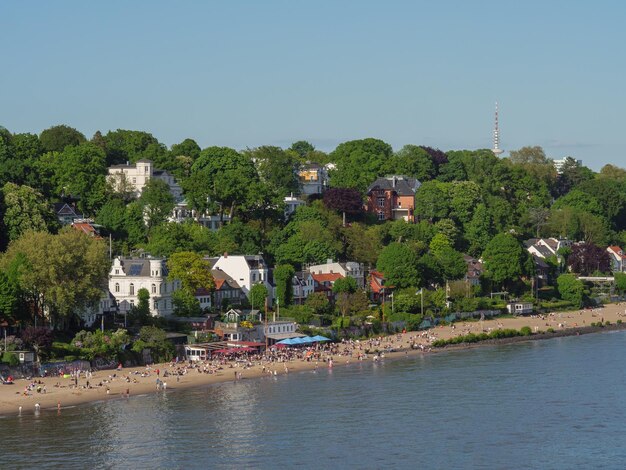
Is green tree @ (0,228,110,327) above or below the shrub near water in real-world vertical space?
above

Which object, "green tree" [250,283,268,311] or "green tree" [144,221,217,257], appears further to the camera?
"green tree" [144,221,217,257]

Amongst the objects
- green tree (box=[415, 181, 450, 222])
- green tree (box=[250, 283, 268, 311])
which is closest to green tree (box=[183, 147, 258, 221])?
green tree (box=[250, 283, 268, 311])

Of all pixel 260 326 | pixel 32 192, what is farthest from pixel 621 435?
pixel 32 192

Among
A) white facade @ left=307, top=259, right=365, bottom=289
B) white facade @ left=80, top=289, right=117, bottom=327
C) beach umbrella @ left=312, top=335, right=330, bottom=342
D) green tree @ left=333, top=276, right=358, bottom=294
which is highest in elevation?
white facade @ left=307, top=259, right=365, bottom=289

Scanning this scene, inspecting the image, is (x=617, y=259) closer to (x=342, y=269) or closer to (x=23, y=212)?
(x=342, y=269)

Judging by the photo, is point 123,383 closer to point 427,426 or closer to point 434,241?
point 427,426

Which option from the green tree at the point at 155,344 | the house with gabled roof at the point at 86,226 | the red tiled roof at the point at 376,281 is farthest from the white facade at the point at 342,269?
the green tree at the point at 155,344

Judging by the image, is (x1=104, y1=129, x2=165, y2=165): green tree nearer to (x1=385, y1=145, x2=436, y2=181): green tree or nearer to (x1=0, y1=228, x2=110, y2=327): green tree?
(x1=385, y1=145, x2=436, y2=181): green tree
